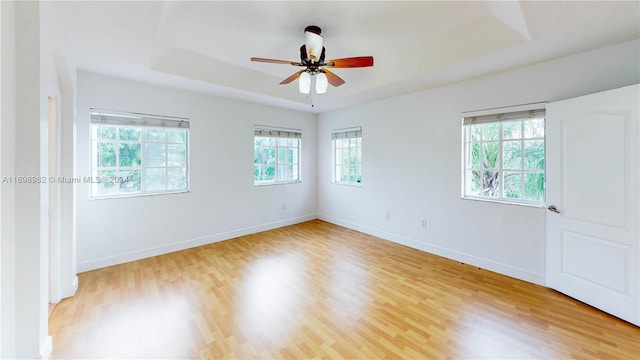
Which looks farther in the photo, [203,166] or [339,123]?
[339,123]

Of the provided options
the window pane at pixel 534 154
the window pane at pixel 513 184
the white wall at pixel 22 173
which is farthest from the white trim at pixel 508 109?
the white wall at pixel 22 173

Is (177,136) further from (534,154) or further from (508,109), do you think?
(534,154)

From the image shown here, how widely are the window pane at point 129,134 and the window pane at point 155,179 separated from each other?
48cm

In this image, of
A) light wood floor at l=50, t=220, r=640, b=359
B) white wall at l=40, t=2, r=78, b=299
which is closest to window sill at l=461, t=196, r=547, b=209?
light wood floor at l=50, t=220, r=640, b=359

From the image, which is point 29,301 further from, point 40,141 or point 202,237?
point 202,237

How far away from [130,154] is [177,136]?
2.21 feet

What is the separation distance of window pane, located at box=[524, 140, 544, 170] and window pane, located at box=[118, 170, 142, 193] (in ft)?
16.8

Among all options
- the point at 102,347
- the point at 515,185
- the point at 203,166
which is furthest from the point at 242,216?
the point at 515,185

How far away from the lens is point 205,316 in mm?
2182

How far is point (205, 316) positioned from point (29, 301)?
3.71 feet

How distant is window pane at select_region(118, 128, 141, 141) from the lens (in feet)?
11.0

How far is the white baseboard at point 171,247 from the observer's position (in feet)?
10.2

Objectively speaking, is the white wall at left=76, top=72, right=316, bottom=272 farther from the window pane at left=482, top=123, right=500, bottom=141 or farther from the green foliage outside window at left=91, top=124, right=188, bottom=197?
the window pane at left=482, top=123, right=500, bottom=141

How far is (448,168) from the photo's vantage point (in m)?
3.54
